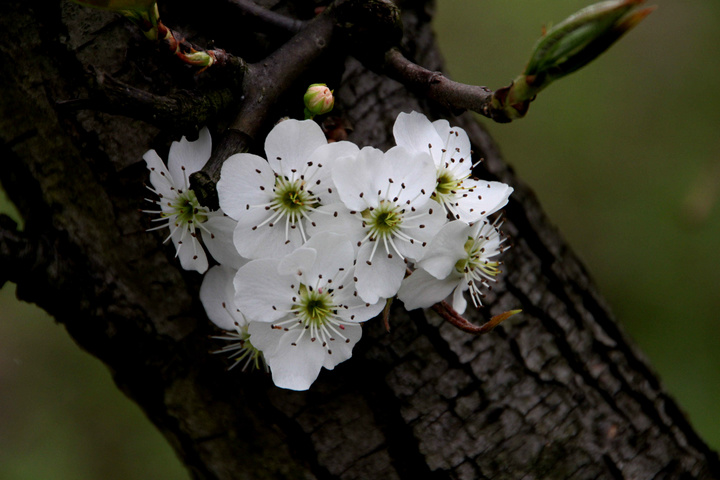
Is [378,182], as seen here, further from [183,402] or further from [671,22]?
[671,22]

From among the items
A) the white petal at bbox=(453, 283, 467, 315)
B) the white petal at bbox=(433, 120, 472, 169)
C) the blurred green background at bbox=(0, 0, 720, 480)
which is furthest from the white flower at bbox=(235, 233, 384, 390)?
the blurred green background at bbox=(0, 0, 720, 480)

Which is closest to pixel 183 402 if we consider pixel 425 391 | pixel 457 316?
pixel 425 391

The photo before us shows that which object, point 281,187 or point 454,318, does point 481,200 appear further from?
point 281,187

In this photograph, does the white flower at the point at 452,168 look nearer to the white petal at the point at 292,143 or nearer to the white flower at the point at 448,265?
the white flower at the point at 448,265

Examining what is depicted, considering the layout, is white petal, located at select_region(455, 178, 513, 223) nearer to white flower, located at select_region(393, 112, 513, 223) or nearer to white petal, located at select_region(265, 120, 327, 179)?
white flower, located at select_region(393, 112, 513, 223)

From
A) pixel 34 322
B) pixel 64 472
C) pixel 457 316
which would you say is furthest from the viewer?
pixel 34 322

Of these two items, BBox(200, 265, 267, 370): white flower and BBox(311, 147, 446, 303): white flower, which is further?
BBox(200, 265, 267, 370): white flower
